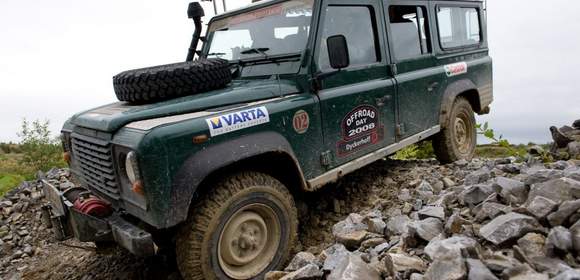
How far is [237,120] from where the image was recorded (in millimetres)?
2693

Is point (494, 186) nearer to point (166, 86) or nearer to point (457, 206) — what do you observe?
point (457, 206)

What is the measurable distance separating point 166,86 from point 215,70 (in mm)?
433

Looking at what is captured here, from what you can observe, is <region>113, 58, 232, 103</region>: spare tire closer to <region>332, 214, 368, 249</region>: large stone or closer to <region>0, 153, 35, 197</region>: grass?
<region>332, 214, 368, 249</region>: large stone

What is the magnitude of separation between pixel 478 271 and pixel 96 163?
8.30 feet

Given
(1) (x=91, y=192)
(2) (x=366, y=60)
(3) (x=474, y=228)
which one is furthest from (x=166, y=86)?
(3) (x=474, y=228)

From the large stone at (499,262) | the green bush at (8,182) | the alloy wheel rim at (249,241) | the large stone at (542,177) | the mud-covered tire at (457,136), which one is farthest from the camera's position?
the green bush at (8,182)

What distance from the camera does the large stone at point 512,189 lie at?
8.19 ft

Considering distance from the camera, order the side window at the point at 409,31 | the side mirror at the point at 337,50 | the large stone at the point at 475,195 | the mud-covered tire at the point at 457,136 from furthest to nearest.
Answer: the mud-covered tire at the point at 457,136 → the side window at the point at 409,31 → the side mirror at the point at 337,50 → the large stone at the point at 475,195

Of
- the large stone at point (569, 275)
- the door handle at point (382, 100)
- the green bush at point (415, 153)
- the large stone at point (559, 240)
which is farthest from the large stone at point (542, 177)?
the green bush at point (415, 153)

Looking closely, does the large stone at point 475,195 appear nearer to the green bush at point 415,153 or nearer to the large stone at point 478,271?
the large stone at point 478,271

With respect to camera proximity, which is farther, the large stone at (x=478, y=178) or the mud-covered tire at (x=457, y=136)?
the mud-covered tire at (x=457, y=136)

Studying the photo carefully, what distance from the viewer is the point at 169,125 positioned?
2.42 meters

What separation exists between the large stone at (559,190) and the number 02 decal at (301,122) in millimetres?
1604

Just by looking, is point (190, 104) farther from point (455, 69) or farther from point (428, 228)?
point (455, 69)
